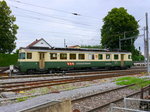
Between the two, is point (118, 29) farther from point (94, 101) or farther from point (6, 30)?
point (94, 101)

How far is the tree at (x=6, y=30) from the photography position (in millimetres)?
33531

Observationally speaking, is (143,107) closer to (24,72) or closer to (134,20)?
(24,72)

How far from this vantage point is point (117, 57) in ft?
103

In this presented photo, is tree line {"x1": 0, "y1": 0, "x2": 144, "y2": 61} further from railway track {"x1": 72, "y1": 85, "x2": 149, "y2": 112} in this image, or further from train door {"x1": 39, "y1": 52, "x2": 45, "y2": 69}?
railway track {"x1": 72, "y1": 85, "x2": 149, "y2": 112}

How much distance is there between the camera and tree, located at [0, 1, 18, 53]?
33531 millimetres

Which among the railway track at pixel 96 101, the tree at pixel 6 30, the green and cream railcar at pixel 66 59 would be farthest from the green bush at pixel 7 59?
the railway track at pixel 96 101

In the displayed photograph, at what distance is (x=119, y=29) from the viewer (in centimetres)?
4544

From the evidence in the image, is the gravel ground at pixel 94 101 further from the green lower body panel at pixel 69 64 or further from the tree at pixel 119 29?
the tree at pixel 119 29

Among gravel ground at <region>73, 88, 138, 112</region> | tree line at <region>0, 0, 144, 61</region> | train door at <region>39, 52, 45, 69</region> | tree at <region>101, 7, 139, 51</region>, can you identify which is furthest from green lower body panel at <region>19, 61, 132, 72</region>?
gravel ground at <region>73, 88, 138, 112</region>

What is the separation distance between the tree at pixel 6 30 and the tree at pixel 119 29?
67.3 feet

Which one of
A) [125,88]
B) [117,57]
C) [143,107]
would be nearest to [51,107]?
[143,107]

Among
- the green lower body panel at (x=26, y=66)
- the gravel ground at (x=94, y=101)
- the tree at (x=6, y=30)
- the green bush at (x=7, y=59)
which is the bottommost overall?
the gravel ground at (x=94, y=101)

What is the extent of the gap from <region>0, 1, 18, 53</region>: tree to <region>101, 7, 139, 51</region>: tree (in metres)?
20.5

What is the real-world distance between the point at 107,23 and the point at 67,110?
1688 inches
